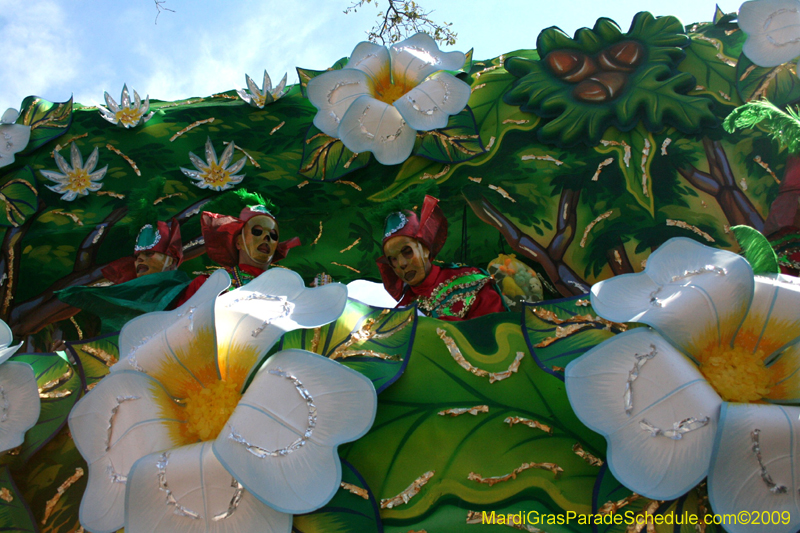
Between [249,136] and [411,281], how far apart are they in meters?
1.69

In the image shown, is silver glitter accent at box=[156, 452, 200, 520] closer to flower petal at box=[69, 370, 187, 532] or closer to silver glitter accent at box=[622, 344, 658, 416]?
flower petal at box=[69, 370, 187, 532]

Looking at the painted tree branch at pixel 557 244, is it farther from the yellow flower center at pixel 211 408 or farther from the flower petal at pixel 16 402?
the flower petal at pixel 16 402

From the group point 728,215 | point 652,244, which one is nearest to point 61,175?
point 652,244

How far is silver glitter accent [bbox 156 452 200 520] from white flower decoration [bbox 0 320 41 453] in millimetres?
711

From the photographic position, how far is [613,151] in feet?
11.4

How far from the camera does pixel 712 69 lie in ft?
11.5

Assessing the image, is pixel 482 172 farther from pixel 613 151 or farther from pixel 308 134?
pixel 308 134

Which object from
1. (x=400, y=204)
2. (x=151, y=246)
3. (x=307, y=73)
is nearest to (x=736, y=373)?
(x=400, y=204)

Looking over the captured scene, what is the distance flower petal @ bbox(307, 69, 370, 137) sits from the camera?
3.75 meters

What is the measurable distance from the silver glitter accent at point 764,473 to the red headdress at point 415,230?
189 centimetres

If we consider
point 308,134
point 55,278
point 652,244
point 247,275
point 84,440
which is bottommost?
point 84,440

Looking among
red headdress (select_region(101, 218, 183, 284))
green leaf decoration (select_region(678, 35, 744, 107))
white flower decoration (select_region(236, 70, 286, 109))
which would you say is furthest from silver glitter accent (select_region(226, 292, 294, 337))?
green leaf decoration (select_region(678, 35, 744, 107))

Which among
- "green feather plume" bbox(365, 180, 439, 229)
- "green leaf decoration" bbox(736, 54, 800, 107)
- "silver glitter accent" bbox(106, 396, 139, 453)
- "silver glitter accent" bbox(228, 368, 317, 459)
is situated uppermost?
"green leaf decoration" bbox(736, 54, 800, 107)

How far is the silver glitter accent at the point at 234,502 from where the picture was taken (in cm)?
173
